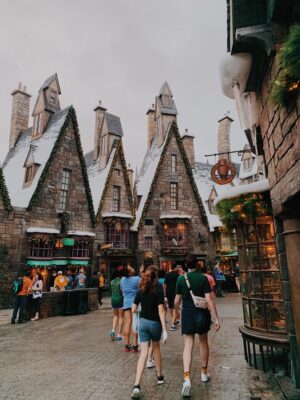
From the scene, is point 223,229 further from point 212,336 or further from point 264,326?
point 212,336

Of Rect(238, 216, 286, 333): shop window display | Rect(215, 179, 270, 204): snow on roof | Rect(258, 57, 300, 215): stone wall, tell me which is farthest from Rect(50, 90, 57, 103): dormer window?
Rect(238, 216, 286, 333): shop window display

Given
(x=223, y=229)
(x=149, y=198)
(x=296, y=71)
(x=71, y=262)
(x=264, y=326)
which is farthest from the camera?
(x=149, y=198)

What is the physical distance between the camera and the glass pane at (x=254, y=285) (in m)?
5.60

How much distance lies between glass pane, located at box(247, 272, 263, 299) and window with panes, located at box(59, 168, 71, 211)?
16.8 m

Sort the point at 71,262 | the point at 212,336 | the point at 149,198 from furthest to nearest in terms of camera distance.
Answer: the point at 149,198, the point at 71,262, the point at 212,336

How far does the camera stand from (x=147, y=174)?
26688 millimetres

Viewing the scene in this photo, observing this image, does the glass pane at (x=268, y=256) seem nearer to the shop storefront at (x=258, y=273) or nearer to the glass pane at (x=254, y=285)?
the shop storefront at (x=258, y=273)

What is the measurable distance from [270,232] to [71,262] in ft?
53.3

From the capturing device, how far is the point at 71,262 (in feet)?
64.9

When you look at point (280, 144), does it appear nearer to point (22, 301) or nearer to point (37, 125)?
point (22, 301)

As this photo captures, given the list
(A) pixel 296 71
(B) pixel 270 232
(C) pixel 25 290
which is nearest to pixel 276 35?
(A) pixel 296 71

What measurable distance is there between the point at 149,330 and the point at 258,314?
6.94ft

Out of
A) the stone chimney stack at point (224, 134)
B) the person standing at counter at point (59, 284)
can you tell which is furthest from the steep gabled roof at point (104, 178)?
the stone chimney stack at point (224, 134)

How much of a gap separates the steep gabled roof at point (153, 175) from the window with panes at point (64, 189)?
5.66 m
